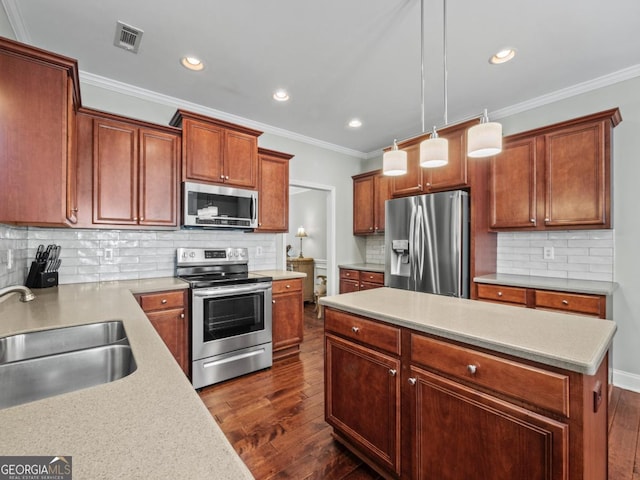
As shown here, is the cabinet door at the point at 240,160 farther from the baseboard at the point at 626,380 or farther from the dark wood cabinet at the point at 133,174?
the baseboard at the point at 626,380

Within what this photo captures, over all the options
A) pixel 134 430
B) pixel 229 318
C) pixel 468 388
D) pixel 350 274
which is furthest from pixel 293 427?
pixel 350 274

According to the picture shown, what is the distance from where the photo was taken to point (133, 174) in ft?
8.73

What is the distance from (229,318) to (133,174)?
61.3 inches

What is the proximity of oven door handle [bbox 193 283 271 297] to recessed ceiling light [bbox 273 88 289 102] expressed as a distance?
6.37ft

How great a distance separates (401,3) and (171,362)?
7.72 ft

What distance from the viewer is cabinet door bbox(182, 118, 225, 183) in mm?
2838

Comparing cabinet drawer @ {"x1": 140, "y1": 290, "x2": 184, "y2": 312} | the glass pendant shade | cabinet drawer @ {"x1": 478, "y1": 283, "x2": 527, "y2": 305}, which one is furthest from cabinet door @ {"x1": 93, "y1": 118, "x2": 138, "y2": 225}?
cabinet drawer @ {"x1": 478, "y1": 283, "x2": 527, "y2": 305}

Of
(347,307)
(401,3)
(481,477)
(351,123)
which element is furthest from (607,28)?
(481,477)

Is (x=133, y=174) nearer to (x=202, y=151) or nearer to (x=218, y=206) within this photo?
(x=202, y=151)

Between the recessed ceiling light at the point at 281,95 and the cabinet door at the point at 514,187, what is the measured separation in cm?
229

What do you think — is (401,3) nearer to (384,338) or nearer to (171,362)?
(384,338)

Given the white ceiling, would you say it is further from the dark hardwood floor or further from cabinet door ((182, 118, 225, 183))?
the dark hardwood floor

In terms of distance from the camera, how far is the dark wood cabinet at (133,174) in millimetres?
2514

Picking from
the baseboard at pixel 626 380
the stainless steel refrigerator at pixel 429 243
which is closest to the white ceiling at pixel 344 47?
the stainless steel refrigerator at pixel 429 243
